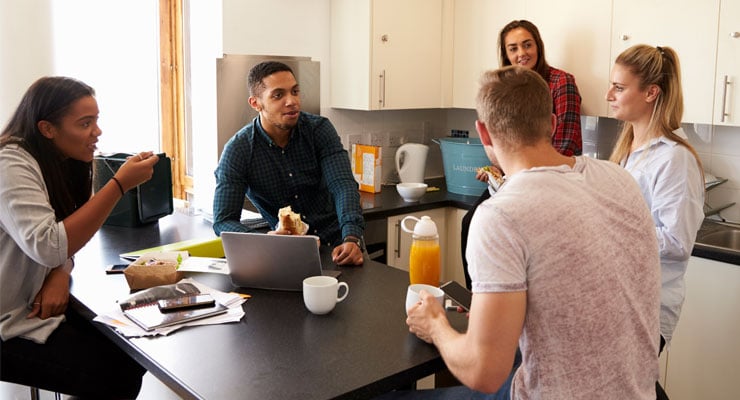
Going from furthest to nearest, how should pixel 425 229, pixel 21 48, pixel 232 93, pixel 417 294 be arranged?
pixel 232 93, pixel 21 48, pixel 425 229, pixel 417 294

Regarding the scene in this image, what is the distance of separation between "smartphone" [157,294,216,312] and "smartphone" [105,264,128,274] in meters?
0.42

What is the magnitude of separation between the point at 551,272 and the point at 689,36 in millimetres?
1986

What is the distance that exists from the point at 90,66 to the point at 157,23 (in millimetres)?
424

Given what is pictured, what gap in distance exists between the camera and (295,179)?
2533mm

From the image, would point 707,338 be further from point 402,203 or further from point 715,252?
point 402,203

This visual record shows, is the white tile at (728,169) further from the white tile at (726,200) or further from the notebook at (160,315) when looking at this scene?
the notebook at (160,315)

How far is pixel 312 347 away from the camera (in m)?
1.48

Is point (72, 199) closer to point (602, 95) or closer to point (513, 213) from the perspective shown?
point (513, 213)

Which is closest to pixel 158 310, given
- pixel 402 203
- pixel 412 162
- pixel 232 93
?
pixel 232 93

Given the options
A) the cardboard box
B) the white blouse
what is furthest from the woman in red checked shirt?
the white blouse

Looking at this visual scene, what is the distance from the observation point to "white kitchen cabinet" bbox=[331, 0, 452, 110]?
3.45 metres

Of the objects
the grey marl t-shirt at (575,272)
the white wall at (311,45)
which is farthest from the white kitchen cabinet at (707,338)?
the white wall at (311,45)

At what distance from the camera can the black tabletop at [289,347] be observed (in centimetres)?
131

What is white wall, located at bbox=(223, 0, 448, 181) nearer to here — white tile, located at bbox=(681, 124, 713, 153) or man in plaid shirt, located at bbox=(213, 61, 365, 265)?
man in plaid shirt, located at bbox=(213, 61, 365, 265)
